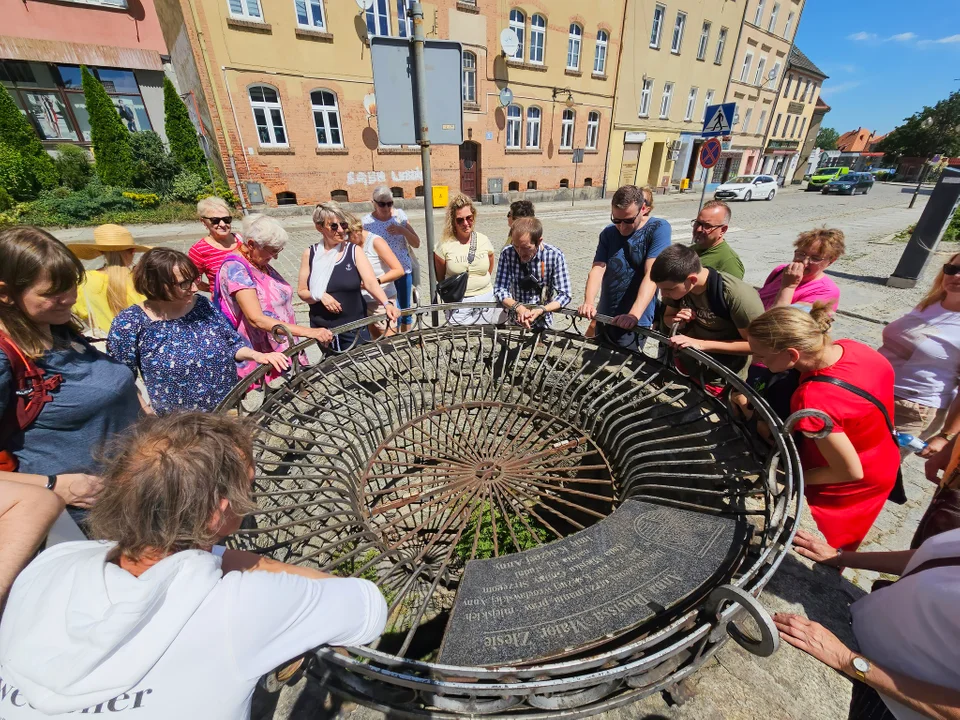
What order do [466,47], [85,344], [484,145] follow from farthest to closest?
[484,145], [466,47], [85,344]

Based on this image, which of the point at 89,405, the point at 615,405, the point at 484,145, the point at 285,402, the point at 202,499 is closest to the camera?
the point at 202,499

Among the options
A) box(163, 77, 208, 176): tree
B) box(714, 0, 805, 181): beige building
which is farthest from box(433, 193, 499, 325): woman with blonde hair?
box(714, 0, 805, 181): beige building

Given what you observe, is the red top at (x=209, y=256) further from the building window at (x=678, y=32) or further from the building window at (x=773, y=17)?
the building window at (x=773, y=17)

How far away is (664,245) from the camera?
9.11 ft

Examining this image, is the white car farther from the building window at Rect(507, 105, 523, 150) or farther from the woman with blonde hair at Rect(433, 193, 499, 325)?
the woman with blonde hair at Rect(433, 193, 499, 325)

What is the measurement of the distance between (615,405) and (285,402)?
1958 millimetres

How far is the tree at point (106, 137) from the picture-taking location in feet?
38.6

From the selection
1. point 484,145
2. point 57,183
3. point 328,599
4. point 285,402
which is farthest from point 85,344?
point 484,145

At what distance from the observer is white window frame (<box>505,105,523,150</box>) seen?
16094 mm

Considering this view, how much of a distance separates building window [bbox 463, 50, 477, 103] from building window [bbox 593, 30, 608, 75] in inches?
240

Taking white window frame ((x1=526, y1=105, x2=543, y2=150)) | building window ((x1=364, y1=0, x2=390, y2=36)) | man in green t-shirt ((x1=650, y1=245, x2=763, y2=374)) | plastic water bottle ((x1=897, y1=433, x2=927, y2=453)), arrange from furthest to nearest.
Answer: white window frame ((x1=526, y1=105, x2=543, y2=150))
building window ((x1=364, y1=0, x2=390, y2=36))
man in green t-shirt ((x1=650, y1=245, x2=763, y2=374))
plastic water bottle ((x1=897, y1=433, x2=927, y2=453))

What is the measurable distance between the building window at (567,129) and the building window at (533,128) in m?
1.25

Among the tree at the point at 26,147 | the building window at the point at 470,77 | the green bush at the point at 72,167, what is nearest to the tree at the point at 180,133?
the green bush at the point at 72,167

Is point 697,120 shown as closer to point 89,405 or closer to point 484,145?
point 484,145
